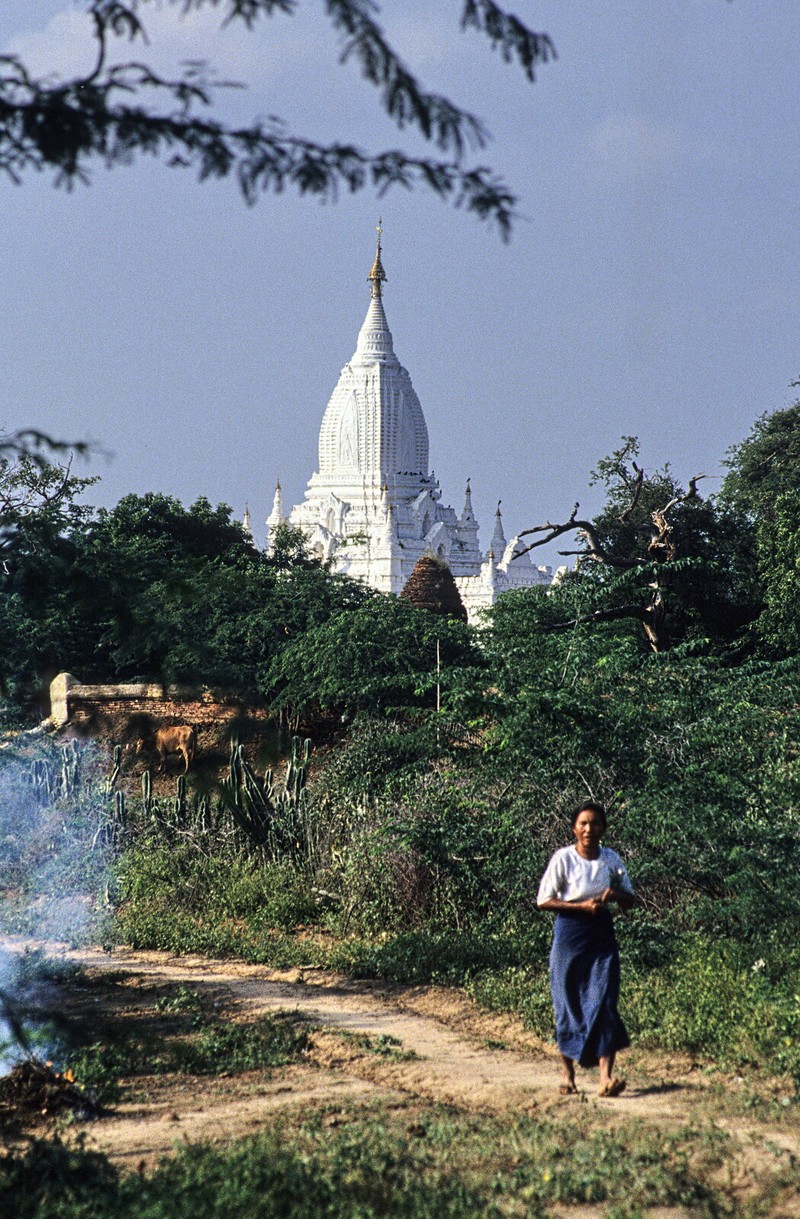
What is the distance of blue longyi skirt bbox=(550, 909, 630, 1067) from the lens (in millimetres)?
6391

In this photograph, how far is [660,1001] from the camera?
754cm

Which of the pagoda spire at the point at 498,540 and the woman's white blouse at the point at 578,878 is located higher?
the pagoda spire at the point at 498,540

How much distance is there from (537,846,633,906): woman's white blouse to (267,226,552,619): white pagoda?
48.9 meters

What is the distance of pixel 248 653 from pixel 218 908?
7.89 metres

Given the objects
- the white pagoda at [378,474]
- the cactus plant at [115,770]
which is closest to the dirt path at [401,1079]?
the cactus plant at [115,770]

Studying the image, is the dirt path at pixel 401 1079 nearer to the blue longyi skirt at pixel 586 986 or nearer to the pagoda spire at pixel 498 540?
the blue longyi skirt at pixel 586 986

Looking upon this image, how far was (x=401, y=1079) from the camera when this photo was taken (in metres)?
6.82

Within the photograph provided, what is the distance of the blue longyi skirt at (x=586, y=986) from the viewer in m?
6.39

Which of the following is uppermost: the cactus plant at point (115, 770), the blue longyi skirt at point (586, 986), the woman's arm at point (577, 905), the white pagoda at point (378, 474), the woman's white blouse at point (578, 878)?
the white pagoda at point (378, 474)

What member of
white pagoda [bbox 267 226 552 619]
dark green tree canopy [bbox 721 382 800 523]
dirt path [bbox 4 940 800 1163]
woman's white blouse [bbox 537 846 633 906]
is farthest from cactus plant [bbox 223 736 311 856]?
white pagoda [bbox 267 226 552 619]

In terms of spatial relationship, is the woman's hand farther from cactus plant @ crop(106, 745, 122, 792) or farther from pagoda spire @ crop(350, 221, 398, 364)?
pagoda spire @ crop(350, 221, 398, 364)

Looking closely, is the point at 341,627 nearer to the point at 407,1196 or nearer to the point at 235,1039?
the point at 235,1039

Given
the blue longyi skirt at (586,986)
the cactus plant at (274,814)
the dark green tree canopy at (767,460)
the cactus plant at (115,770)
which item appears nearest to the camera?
the blue longyi skirt at (586,986)

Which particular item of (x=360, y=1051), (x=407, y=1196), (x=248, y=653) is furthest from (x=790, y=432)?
(x=407, y=1196)
